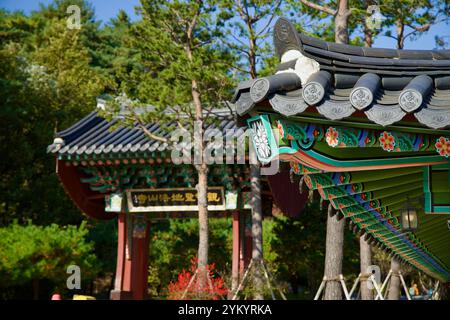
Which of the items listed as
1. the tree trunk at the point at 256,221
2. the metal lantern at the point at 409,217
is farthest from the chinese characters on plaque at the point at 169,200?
the metal lantern at the point at 409,217

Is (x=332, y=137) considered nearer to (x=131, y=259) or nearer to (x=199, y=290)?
(x=199, y=290)

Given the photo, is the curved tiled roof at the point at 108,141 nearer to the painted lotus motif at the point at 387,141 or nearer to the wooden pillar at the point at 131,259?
the wooden pillar at the point at 131,259

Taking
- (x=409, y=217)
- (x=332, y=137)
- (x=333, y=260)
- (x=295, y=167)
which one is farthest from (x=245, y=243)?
(x=332, y=137)

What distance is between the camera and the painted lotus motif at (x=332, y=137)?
166 inches

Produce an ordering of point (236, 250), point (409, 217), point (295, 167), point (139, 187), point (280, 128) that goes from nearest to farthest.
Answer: point (280, 128) → point (295, 167) → point (409, 217) → point (236, 250) → point (139, 187)

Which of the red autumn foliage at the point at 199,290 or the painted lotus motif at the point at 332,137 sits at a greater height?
the painted lotus motif at the point at 332,137

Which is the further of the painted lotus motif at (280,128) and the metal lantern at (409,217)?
the metal lantern at (409,217)

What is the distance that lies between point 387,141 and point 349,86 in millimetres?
419

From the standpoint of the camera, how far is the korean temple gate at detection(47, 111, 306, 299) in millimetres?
15320

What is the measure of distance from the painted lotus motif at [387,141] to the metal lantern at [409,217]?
1.45 metres

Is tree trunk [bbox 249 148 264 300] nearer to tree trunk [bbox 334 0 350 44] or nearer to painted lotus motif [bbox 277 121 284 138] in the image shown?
tree trunk [bbox 334 0 350 44]

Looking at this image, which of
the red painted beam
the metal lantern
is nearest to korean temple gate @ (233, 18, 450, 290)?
the metal lantern

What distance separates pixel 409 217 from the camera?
5.53m
